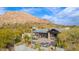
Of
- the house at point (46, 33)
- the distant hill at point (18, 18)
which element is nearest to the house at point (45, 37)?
the house at point (46, 33)

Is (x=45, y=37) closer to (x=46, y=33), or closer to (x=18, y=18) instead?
(x=46, y=33)

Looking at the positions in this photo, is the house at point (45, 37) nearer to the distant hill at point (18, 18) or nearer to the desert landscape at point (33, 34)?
the desert landscape at point (33, 34)

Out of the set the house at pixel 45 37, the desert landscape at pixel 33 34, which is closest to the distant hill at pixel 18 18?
the desert landscape at pixel 33 34

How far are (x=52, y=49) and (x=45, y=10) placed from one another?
1.18 feet

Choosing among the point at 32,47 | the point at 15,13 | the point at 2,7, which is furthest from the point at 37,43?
the point at 2,7

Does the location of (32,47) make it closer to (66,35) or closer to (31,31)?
(31,31)

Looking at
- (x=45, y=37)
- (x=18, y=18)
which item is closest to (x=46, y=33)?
(x=45, y=37)

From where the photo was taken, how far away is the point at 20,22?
165 cm

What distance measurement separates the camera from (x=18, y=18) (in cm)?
165

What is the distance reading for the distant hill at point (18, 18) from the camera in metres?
1.64

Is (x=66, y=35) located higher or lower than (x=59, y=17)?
lower

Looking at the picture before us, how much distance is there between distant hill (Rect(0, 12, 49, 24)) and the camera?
64.6 inches

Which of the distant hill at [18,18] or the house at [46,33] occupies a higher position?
the distant hill at [18,18]
